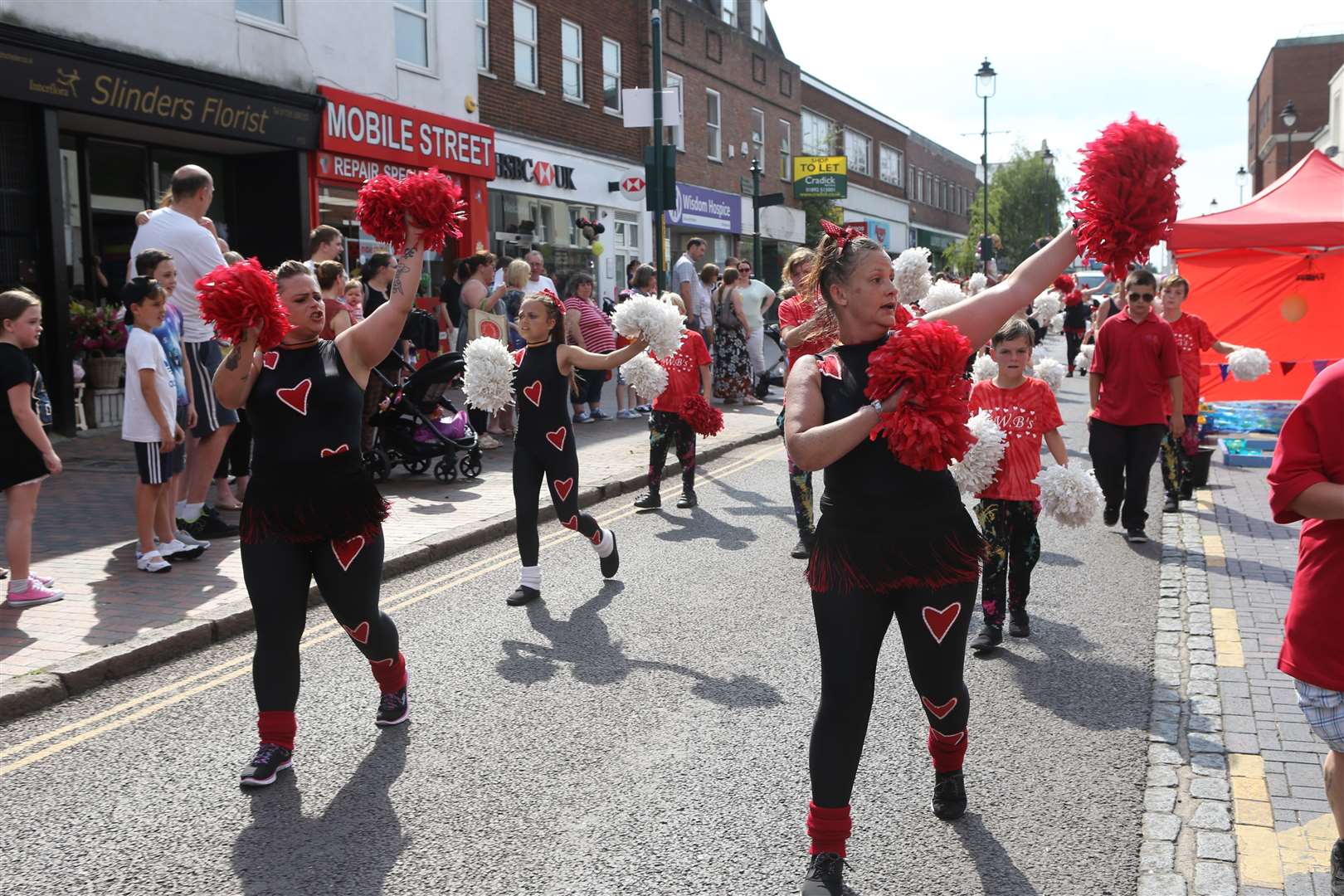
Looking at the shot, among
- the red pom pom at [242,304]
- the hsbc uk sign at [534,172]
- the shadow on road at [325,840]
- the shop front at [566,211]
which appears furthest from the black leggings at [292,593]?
the hsbc uk sign at [534,172]

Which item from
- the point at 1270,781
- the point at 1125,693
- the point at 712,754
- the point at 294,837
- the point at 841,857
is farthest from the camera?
the point at 1125,693

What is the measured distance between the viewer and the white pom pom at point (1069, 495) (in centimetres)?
620

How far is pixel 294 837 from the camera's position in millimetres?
3945

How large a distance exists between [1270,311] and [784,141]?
1024 inches

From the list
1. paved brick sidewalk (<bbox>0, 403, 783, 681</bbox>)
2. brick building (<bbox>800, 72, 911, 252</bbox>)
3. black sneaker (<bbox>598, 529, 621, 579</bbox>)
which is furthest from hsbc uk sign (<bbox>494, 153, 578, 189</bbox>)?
brick building (<bbox>800, 72, 911, 252</bbox>)

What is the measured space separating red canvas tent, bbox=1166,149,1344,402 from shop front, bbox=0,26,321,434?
1139 cm

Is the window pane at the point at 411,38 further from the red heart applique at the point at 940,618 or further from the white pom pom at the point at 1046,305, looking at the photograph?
the red heart applique at the point at 940,618

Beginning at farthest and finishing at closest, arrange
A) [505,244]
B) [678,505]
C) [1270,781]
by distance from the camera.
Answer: [505,244] → [678,505] → [1270,781]

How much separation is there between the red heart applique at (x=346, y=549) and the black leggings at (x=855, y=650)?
1.91m

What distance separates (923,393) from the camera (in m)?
3.11

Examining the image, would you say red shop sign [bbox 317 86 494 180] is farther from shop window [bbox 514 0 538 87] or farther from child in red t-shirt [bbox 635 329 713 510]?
child in red t-shirt [bbox 635 329 713 510]

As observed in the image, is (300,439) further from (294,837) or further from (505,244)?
(505,244)

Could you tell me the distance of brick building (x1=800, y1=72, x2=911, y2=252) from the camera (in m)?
43.9

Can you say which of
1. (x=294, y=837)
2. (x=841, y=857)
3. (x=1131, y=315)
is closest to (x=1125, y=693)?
(x=841, y=857)
